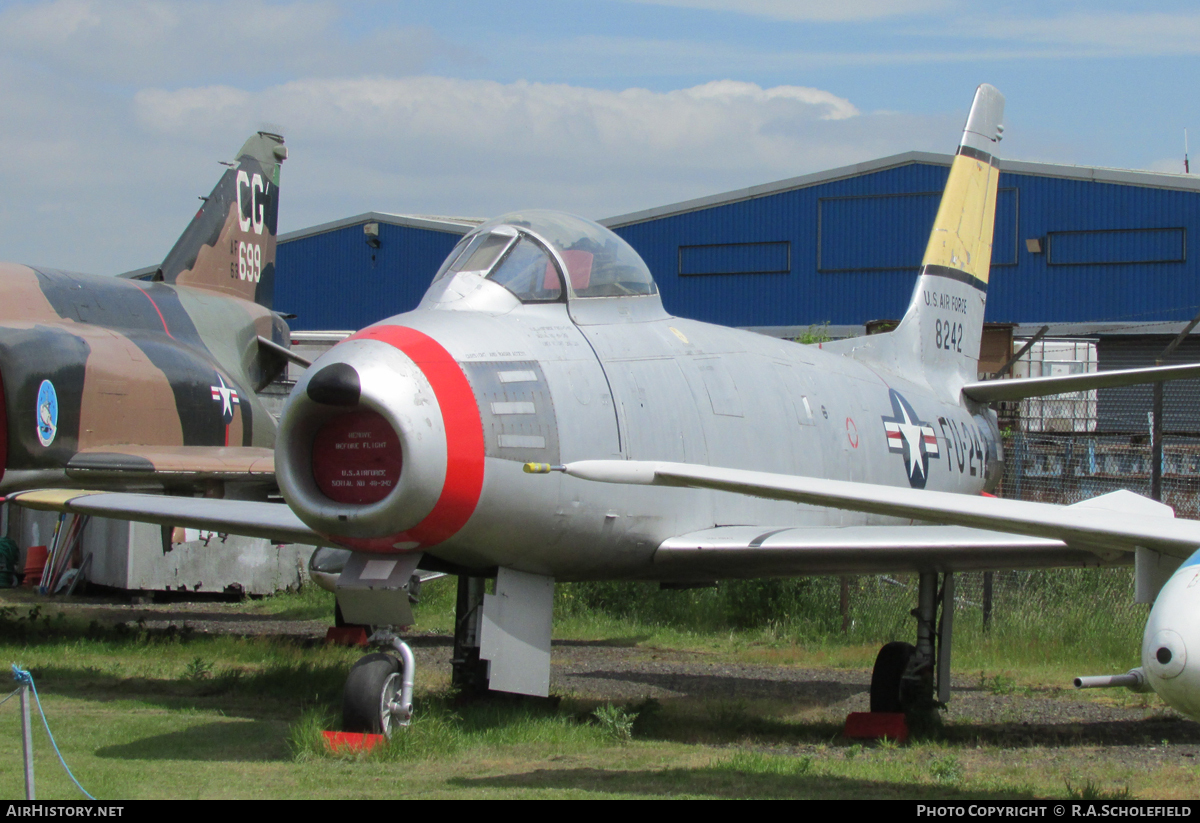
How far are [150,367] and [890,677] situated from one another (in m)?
8.33

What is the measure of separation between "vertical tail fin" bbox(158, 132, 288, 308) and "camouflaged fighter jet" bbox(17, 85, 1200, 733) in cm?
678

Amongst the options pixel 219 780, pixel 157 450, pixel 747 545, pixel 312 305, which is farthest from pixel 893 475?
pixel 312 305

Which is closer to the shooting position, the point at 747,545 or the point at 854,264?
the point at 747,545

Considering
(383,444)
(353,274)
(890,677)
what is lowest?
(890,677)

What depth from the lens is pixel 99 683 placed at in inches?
358

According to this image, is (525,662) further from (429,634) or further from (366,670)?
(429,634)

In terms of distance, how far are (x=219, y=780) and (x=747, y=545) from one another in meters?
3.12

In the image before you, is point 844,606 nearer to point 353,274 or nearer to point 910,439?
point 910,439

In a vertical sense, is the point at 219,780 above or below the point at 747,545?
below

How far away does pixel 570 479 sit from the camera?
660 cm

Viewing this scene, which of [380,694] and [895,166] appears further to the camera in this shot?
[895,166]

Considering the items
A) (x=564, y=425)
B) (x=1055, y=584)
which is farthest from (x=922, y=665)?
(x=1055, y=584)
